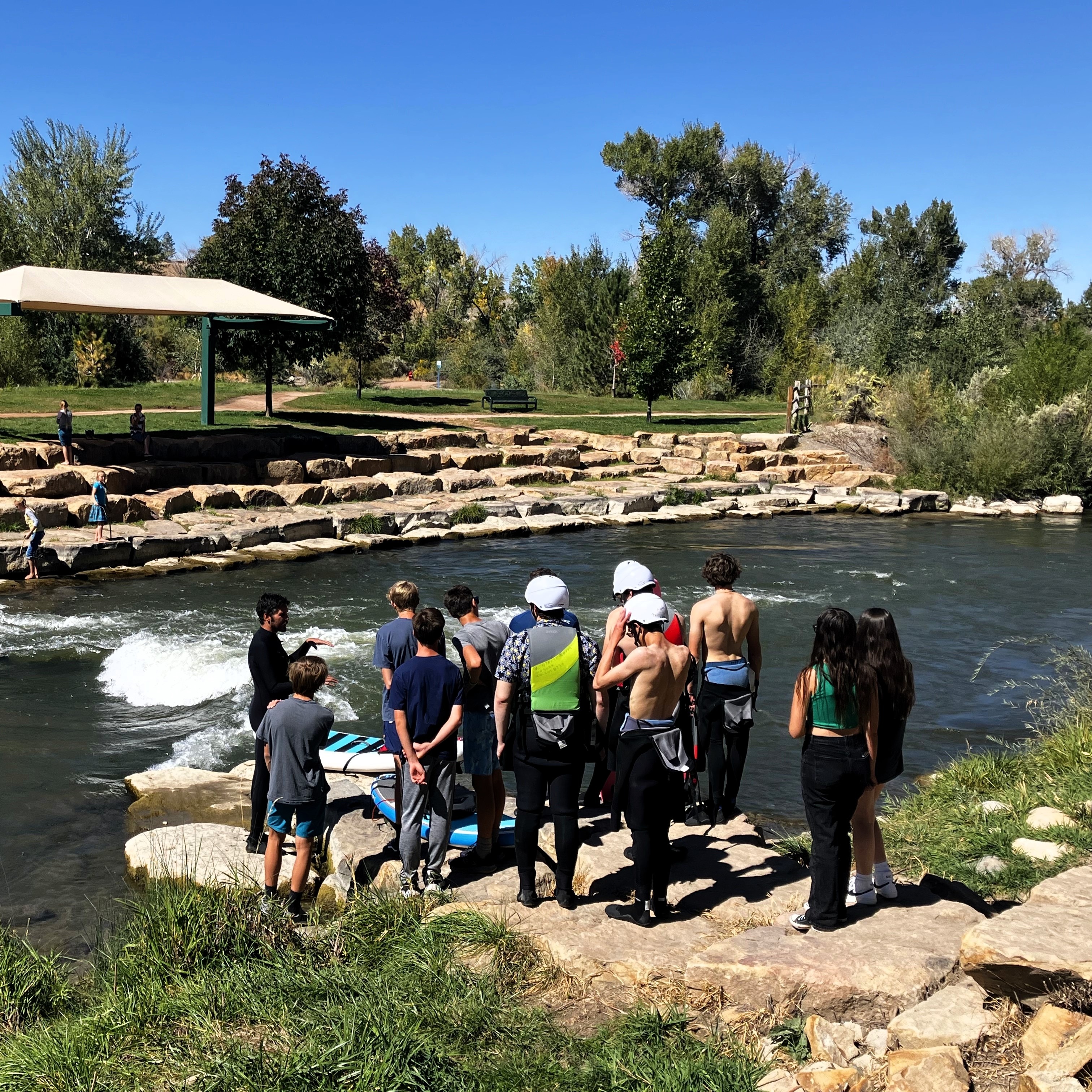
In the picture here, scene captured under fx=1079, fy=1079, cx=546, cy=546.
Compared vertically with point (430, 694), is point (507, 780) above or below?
below

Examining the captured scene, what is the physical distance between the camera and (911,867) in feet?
20.2

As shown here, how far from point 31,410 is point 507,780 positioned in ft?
67.7

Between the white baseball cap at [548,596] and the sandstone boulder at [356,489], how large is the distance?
16511mm

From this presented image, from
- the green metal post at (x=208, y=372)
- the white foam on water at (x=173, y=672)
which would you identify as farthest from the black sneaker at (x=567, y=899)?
the green metal post at (x=208, y=372)

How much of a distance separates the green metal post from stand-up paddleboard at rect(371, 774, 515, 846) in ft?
66.1

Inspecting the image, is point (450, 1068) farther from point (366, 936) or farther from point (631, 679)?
point (631, 679)

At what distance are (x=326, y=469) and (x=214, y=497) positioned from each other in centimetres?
303

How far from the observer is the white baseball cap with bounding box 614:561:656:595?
5.55 m

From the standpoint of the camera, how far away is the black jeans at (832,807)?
482 cm

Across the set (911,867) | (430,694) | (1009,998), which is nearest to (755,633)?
(911,867)

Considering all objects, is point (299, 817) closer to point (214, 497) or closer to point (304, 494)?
point (214, 497)

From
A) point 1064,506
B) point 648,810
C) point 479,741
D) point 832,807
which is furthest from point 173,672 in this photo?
point 1064,506

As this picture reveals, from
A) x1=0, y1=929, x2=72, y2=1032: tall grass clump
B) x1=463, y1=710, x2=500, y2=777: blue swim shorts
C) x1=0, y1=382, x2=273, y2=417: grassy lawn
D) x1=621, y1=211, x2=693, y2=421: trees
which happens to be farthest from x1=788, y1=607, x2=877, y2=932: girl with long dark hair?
x1=621, y1=211, x2=693, y2=421: trees

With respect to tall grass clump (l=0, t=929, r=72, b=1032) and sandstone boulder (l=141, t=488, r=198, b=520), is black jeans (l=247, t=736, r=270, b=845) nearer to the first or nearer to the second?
tall grass clump (l=0, t=929, r=72, b=1032)
